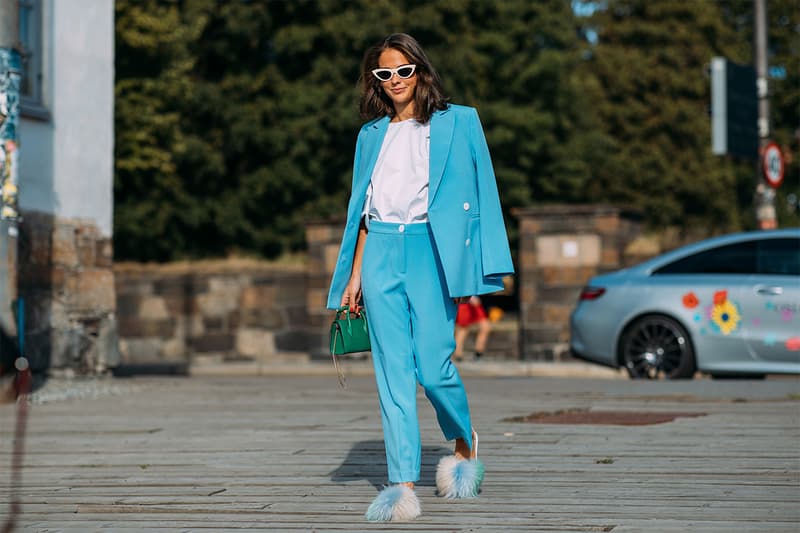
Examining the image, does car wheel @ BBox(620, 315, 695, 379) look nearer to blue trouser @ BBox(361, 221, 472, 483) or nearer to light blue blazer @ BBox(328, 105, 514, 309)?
light blue blazer @ BBox(328, 105, 514, 309)

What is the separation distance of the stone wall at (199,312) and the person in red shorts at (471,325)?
155 inches

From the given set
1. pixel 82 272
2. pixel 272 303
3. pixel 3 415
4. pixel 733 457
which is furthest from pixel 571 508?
pixel 272 303

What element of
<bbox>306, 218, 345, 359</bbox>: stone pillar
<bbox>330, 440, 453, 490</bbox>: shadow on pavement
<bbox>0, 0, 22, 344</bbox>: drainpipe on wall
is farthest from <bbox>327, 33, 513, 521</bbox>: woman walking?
<bbox>306, 218, 345, 359</bbox>: stone pillar

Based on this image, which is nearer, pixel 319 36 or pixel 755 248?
pixel 755 248

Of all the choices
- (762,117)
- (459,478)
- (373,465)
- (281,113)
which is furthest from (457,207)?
(281,113)

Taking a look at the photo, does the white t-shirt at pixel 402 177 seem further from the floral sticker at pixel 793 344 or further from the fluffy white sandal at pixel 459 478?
the floral sticker at pixel 793 344

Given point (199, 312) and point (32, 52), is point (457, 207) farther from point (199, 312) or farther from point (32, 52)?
point (199, 312)

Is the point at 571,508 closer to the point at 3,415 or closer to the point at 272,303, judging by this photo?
the point at 3,415

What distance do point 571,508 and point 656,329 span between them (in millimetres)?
8215

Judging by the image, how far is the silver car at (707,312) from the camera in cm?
1284

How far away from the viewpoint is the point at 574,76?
144ft

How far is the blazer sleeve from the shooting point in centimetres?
552

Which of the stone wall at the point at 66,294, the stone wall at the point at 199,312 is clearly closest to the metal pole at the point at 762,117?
the stone wall at the point at 199,312

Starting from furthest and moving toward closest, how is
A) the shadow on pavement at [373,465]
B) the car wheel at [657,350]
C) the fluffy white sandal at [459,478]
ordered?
1. the car wheel at [657,350]
2. the shadow on pavement at [373,465]
3. the fluffy white sandal at [459,478]
